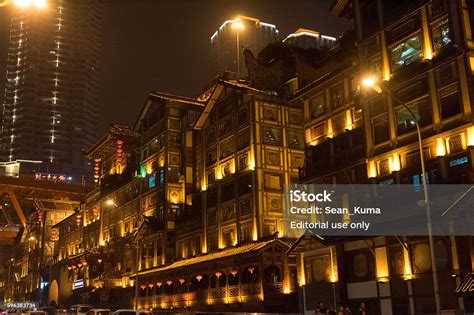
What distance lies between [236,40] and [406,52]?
53.7 m

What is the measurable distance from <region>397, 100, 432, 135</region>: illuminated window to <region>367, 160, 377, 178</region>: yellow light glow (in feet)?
9.99

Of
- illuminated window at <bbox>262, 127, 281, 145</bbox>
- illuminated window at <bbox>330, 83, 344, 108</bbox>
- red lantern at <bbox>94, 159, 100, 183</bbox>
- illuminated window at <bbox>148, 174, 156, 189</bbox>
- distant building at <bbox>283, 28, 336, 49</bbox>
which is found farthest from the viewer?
red lantern at <bbox>94, 159, 100, 183</bbox>

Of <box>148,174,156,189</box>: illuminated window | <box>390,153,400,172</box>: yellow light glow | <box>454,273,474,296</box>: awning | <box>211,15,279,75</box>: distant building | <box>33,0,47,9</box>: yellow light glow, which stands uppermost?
<box>211,15,279,75</box>: distant building

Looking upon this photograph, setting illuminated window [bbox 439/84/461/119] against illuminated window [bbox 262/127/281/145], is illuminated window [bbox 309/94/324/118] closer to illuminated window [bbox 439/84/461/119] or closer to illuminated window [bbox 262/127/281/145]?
illuminated window [bbox 262/127/281/145]

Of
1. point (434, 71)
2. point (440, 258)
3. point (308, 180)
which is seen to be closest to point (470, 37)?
point (434, 71)

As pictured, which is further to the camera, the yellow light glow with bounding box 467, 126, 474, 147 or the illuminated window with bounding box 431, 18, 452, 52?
the illuminated window with bounding box 431, 18, 452, 52

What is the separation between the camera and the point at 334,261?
128 feet

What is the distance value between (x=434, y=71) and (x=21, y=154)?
180 meters

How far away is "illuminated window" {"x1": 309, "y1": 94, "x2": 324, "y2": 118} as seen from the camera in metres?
46.7

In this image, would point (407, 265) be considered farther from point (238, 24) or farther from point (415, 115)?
point (238, 24)

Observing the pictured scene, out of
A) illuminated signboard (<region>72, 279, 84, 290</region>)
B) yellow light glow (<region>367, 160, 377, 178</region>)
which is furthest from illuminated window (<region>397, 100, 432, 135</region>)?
illuminated signboard (<region>72, 279, 84, 290</region>)

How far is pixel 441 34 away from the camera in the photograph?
34.9 meters

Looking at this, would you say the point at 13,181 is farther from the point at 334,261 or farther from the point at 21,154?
the point at 21,154

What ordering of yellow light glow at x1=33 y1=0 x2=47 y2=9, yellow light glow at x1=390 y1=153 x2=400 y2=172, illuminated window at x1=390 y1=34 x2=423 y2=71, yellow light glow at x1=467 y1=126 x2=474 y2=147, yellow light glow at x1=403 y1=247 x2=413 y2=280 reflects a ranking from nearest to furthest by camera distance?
yellow light glow at x1=33 y1=0 x2=47 y2=9, yellow light glow at x1=467 y1=126 x2=474 y2=147, yellow light glow at x1=403 y1=247 x2=413 y2=280, yellow light glow at x1=390 y1=153 x2=400 y2=172, illuminated window at x1=390 y1=34 x2=423 y2=71
